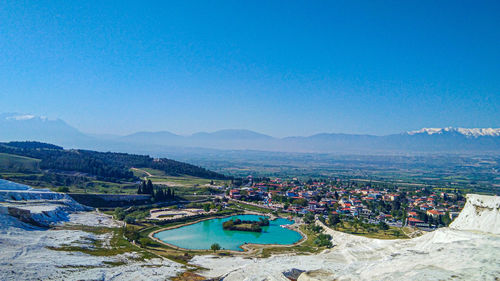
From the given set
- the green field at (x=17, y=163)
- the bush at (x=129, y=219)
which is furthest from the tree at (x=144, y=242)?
the green field at (x=17, y=163)

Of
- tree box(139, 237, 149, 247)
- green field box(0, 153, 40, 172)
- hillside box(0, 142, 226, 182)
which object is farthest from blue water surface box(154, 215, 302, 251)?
green field box(0, 153, 40, 172)

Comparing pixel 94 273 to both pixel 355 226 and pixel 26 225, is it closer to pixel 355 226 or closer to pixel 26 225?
pixel 26 225

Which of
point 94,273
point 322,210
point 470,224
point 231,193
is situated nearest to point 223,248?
point 94,273

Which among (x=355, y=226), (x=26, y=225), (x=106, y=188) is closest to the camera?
(x=26, y=225)

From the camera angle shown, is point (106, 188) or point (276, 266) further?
point (106, 188)

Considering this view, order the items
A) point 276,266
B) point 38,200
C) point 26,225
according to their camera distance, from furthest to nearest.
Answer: point 38,200, point 26,225, point 276,266

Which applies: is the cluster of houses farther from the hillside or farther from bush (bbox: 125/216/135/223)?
the hillside

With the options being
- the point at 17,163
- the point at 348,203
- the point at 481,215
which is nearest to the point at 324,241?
the point at 481,215
